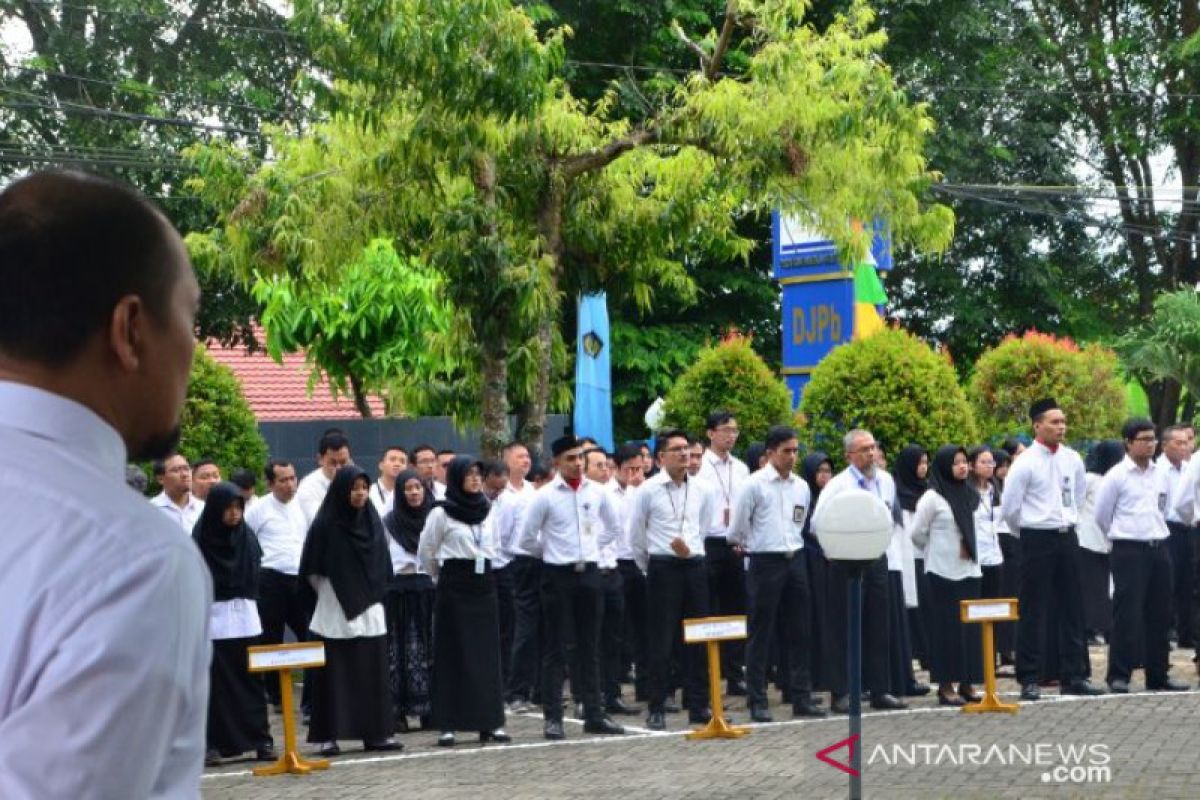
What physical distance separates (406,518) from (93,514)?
41.9 feet

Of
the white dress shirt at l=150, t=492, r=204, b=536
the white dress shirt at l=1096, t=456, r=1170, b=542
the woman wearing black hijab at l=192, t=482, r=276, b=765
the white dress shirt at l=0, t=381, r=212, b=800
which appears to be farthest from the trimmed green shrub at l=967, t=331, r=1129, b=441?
the white dress shirt at l=0, t=381, r=212, b=800

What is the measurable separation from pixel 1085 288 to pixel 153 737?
3957 centimetres

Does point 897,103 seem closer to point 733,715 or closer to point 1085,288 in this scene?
point 733,715

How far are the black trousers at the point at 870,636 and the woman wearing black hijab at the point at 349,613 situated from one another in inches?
143

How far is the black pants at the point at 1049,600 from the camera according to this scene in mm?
15023

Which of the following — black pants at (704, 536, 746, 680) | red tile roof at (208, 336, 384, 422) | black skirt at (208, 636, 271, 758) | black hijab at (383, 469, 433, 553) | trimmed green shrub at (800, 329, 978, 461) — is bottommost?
black skirt at (208, 636, 271, 758)

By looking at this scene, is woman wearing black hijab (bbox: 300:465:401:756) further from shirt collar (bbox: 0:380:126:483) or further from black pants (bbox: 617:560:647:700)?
shirt collar (bbox: 0:380:126:483)

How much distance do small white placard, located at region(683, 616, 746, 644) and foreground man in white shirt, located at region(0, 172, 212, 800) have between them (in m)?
11.2

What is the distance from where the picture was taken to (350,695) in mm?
13383

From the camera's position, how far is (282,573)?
51.2 feet

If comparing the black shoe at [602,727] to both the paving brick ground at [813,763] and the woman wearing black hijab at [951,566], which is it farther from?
the woman wearing black hijab at [951,566]

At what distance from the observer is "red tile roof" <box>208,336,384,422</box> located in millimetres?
35312

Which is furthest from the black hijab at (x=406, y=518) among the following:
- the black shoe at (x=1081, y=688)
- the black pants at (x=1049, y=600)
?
the black shoe at (x=1081, y=688)

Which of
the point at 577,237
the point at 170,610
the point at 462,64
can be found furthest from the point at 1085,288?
the point at 170,610
